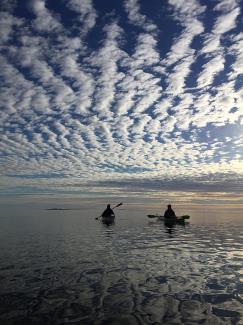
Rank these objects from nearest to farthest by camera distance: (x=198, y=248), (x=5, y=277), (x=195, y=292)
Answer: (x=195, y=292) < (x=5, y=277) < (x=198, y=248)

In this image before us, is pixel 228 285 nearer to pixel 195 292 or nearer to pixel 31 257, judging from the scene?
pixel 195 292

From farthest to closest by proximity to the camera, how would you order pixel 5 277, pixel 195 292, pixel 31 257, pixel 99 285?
1. pixel 31 257
2. pixel 5 277
3. pixel 99 285
4. pixel 195 292

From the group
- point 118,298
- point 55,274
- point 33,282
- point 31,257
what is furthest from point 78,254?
point 118,298

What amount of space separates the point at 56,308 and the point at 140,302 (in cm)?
328

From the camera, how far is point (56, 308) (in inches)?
492

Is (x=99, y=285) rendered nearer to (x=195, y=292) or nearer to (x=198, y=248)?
(x=195, y=292)

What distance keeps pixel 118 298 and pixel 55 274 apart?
5455mm

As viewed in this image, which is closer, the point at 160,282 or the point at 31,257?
the point at 160,282

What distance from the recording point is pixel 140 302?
43.6ft

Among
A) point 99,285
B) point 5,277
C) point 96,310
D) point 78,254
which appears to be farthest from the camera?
point 78,254

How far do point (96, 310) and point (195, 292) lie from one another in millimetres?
4753

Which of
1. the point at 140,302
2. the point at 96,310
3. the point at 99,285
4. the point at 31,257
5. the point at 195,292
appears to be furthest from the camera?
the point at 31,257

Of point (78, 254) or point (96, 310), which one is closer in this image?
point (96, 310)

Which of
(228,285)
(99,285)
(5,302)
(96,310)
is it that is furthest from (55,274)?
(228,285)
